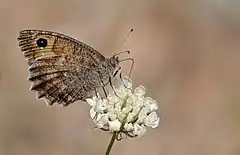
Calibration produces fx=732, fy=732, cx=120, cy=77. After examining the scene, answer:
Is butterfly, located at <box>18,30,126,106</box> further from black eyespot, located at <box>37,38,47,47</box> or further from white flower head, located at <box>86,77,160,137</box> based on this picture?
white flower head, located at <box>86,77,160,137</box>

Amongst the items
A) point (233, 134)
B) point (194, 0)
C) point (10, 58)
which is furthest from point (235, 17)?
point (10, 58)

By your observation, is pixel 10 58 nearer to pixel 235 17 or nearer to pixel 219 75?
pixel 219 75

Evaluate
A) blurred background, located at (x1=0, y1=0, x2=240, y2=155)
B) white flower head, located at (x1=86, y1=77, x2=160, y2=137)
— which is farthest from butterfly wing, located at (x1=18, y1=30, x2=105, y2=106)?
blurred background, located at (x1=0, y1=0, x2=240, y2=155)

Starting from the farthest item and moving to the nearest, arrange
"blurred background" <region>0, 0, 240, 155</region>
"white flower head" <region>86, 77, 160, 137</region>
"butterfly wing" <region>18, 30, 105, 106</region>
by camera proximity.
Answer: "blurred background" <region>0, 0, 240, 155</region>, "butterfly wing" <region>18, 30, 105, 106</region>, "white flower head" <region>86, 77, 160, 137</region>

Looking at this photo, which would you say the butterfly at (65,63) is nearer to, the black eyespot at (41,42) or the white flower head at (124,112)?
the black eyespot at (41,42)

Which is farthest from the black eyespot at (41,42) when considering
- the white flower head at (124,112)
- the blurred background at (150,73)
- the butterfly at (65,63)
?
the blurred background at (150,73)
